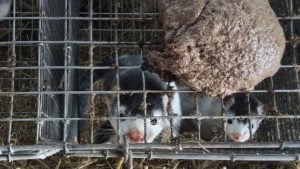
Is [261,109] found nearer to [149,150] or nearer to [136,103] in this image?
[136,103]

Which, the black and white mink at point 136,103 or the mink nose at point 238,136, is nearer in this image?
the black and white mink at point 136,103

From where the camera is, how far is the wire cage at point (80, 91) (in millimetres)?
1675

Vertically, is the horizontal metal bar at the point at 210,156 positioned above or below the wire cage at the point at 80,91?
below

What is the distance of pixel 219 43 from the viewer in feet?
5.08

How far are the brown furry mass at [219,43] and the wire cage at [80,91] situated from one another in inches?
5.5

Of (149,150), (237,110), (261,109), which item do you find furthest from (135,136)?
(261,109)

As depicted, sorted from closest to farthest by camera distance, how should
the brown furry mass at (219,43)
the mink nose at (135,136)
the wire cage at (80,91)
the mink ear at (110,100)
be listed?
the brown furry mass at (219,43) → the wire cage at (80,91) → the mink nose at (135,136) → the mink ear at (110,100)

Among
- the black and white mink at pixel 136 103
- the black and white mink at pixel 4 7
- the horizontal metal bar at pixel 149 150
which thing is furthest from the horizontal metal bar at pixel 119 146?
the black and white mink at pixel 4 7

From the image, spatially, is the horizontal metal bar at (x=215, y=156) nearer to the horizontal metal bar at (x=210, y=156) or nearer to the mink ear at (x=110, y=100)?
the horizontal metal bar at (x=210, y=156)

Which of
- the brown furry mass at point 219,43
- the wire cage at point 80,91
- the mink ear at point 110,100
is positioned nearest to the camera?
the brown furry mass at point 219,43

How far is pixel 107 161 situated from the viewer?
2.25 m

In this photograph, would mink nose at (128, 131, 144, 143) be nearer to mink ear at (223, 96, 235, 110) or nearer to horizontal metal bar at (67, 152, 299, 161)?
horizontal metal bar at (67, 152, 299, 161)

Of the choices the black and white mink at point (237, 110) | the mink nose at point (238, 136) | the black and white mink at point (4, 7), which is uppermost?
the black and white mink at point (4, 7)

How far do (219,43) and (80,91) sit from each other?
0.49 m
